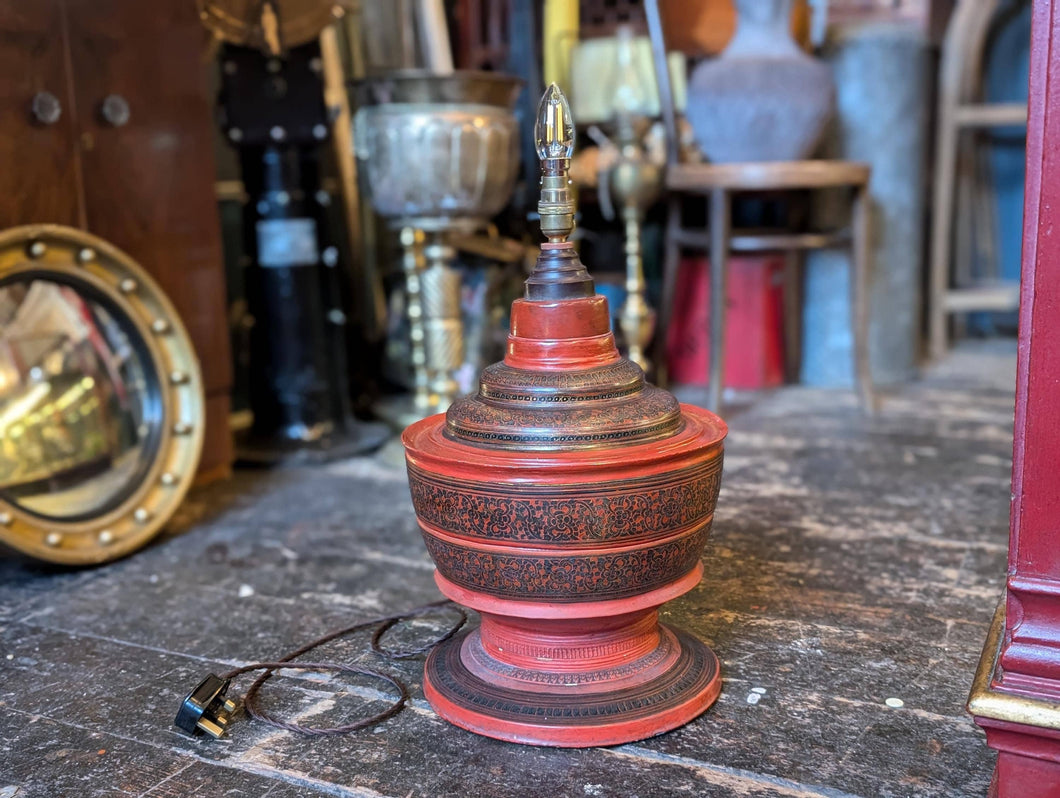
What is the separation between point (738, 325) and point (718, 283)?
0.46 metres

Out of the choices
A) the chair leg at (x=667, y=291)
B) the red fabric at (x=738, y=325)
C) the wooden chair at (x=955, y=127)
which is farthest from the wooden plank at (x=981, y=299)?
the chair leg at (x=667, y=291)

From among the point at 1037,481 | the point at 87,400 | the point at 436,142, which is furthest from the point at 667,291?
the point at 1037,481

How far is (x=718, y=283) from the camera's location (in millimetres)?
2578

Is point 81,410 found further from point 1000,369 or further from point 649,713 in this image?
point 1000,369

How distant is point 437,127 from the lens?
216cm

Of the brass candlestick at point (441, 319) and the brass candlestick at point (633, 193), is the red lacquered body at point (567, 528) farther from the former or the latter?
the brass candlestick at point (633, 193)

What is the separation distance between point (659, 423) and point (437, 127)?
4.02ft

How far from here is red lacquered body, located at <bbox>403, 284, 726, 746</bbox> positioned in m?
1.08

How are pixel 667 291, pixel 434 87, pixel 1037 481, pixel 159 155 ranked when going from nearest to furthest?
pixel 1037 481 < pixel 159 155 < pixel 434 87 < pixel 667 291

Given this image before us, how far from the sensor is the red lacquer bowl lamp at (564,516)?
108 cm

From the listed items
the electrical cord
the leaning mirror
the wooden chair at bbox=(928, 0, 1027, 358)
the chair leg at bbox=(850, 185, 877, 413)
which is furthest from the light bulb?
the wooden chair at bbox=(928, 0, 1027, 358)

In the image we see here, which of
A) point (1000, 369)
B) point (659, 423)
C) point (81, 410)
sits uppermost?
point (659, 423)

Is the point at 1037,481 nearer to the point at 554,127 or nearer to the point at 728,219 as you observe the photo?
the point at 554,127

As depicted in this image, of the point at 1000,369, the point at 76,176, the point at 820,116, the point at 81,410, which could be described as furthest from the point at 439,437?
the point at 1000,369
